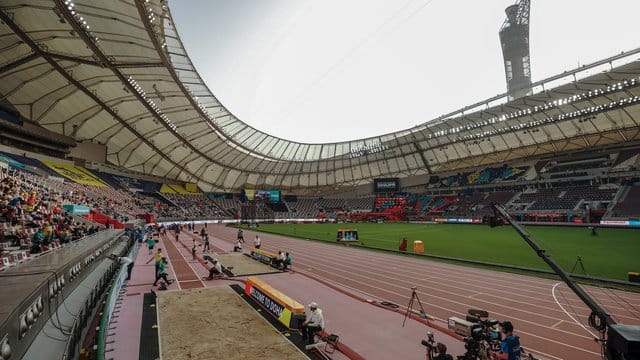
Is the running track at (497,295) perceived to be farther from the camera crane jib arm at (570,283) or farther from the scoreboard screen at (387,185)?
the scoreboard screen at (387,185)

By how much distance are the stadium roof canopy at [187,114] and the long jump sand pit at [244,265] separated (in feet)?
51.7

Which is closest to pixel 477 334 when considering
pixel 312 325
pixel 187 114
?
pixel 312 325

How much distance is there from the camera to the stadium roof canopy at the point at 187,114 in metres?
22.6

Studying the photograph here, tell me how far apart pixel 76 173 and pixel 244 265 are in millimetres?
39259

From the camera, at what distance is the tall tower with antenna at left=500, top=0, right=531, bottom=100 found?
4697 inches

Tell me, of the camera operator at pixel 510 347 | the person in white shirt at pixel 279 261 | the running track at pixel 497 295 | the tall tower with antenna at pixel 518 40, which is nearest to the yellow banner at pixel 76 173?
the person in white shirt at pixel 279 261

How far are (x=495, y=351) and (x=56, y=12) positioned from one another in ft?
91.8

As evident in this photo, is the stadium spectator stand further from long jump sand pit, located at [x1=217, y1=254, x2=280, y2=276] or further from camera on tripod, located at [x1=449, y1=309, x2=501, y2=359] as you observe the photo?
camera on tripod, located at [x1=449, y1=309, x2=501, y2=359]

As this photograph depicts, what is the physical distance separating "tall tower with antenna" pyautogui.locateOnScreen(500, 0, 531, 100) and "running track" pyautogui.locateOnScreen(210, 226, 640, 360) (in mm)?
128621

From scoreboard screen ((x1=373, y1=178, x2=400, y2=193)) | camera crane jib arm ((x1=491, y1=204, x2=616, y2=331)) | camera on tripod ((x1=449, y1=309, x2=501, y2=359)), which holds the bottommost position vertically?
camera on tripod ((x1=449, y1=309, x2=501, y2=359))

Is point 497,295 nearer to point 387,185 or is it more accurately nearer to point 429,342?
point 429,342

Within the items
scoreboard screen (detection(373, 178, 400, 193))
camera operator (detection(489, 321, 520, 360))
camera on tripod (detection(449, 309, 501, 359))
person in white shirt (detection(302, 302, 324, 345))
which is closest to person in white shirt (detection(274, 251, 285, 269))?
person in white shirt (detection(302, 302, 324, 345))

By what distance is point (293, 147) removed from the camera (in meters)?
71.2

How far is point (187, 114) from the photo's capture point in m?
41.4
